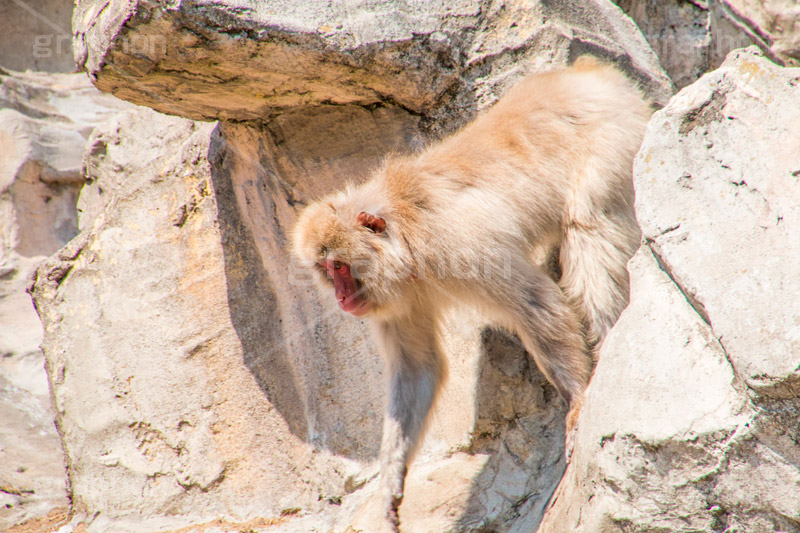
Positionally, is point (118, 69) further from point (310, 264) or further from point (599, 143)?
point (599, 143)

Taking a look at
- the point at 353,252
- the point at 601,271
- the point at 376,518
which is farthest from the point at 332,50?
the point at 376,518

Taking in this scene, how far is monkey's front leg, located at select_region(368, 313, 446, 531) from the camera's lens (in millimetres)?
3305

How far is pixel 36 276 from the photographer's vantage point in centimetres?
432

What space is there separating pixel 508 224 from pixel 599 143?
54cm

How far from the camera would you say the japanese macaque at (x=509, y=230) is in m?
3.02

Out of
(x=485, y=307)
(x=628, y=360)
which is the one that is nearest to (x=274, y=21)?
(x=485, y=307)

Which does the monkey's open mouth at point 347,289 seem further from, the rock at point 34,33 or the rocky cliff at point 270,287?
the rock at point 34,33

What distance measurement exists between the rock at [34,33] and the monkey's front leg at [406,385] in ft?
20.4

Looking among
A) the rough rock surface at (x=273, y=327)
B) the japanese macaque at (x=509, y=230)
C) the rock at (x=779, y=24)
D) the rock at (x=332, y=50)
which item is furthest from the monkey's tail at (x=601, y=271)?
the rock at (x=779, y=24)

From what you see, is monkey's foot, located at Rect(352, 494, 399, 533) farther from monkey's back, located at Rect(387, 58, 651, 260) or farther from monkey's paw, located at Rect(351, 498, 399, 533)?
monkey's back, located at Rect(387, 58, 651, 260)

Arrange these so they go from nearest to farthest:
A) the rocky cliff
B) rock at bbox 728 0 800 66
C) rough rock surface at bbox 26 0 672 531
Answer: the rocky cliff, rough rock surface at bbox 26 0 672 531, rock at bbox 728 0 800 66

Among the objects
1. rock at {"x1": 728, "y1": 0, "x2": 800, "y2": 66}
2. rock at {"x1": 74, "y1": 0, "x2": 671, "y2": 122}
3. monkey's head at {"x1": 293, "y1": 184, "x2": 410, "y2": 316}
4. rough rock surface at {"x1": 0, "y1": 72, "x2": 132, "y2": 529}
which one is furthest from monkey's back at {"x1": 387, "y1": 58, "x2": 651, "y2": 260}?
rough rock surface at {"x1": 0, "y1": 72, "x2": 132, "y2": 529}

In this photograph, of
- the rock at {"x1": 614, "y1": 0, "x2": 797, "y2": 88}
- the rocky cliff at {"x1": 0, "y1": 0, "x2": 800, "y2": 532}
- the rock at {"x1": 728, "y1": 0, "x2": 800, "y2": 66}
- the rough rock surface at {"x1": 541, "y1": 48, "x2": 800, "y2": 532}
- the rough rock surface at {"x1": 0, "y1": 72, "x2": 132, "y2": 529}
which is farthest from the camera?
the rock at {"x1": 614, "y1": 0, "x2": 797, "y2": 88}

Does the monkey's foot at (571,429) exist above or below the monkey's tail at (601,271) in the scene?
below
